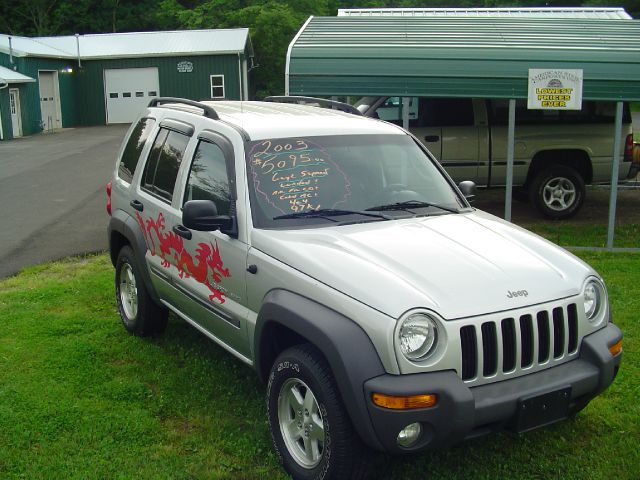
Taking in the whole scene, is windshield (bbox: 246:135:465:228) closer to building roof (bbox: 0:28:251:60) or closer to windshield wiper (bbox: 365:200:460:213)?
windshield wiper (bbox: 365:200:460:213)

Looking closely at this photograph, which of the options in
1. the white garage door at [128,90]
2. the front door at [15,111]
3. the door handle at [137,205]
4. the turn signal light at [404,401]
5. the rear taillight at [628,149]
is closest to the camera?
the turn signal light at [404,401]

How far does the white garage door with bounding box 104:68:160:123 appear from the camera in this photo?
3775 cm

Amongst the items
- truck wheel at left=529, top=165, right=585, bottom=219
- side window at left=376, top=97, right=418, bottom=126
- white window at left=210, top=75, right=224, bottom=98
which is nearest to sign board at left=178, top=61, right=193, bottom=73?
white window at left=210, top=75, right=224, bottom=98

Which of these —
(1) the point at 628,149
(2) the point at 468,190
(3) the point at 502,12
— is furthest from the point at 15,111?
(2) the point at 468,190

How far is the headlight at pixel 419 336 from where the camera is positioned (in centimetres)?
342

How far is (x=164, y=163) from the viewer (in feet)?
18.4

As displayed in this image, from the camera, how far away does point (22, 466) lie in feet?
13.8

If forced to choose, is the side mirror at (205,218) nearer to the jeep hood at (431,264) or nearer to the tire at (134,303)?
the jeep hood at (431,264)

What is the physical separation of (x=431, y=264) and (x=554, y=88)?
629 cm

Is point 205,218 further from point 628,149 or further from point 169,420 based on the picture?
point 628,149

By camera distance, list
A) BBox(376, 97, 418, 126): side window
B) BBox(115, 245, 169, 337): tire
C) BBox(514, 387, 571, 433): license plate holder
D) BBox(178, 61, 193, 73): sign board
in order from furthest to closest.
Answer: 1. BBox(178, 61, 193, 73): sign board
2. BBox(376, 97, 418, 126): side window
3. BBox(115, 245, 169, 337): tire
4. BBox(514, 387, 571, 433): license plate holder

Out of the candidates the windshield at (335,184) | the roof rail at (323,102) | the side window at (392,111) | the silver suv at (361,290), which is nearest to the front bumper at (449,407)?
the silver suv at (361,290)

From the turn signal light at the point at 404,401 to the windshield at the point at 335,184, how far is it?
1351mm

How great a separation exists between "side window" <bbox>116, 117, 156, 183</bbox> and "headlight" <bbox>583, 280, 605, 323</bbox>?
3.76 m
